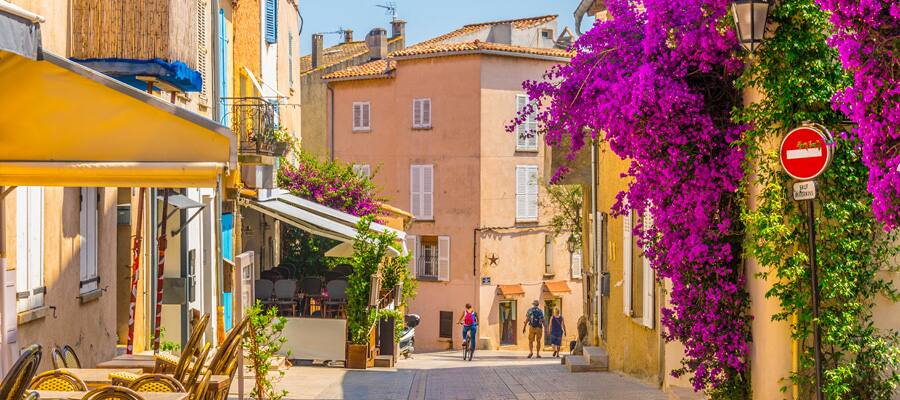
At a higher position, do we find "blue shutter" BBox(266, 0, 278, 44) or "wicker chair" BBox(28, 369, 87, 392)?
"blue shutter" BBox(266, 0, 278, 44)

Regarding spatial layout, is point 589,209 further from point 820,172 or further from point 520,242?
point 520,242

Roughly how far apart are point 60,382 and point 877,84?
542cm

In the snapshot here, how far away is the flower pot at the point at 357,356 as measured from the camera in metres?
20.9

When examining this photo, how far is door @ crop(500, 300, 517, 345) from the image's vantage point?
4309cm

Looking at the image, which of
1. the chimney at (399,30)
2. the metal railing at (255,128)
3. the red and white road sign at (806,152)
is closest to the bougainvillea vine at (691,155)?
the red and white road sign at (806,152)

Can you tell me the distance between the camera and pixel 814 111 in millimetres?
9031

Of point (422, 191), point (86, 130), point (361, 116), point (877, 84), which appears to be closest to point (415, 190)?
point (422, 191)

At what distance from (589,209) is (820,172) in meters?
14.6

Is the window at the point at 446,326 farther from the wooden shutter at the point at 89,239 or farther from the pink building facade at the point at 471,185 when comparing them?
the wooden shutter at the point at 89,239

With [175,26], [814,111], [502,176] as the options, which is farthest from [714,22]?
[502,176]

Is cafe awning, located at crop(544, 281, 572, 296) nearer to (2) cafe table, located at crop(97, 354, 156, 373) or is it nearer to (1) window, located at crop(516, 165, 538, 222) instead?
(1) window, located at crop(516, 165, 538, 222)

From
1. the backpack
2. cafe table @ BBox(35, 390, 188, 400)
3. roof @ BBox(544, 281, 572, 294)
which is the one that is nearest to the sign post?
cafe table @ BBox(35, 390, 188, 400)

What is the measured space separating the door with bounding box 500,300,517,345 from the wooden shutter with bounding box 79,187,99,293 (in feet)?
102

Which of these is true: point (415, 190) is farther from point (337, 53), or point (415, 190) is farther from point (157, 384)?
point (157, 384)
